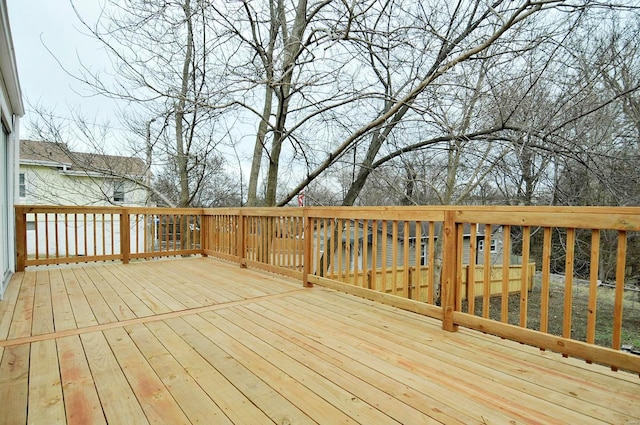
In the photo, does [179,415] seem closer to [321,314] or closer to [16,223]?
[321,314]

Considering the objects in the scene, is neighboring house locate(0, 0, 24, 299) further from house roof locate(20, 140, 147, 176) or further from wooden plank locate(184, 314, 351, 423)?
house roof locate(20, 140, 147, 176)

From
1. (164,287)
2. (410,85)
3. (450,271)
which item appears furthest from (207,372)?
(410,85)

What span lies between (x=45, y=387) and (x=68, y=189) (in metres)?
9.17

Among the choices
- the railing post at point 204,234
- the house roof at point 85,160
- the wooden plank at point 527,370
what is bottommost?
the wooden plank at point 527,370

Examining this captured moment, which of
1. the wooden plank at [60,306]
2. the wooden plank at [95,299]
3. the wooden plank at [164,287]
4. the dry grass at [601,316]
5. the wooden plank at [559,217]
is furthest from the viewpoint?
the dry grass at [601,316]

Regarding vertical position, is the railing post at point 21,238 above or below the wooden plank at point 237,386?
above

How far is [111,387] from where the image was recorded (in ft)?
5.43

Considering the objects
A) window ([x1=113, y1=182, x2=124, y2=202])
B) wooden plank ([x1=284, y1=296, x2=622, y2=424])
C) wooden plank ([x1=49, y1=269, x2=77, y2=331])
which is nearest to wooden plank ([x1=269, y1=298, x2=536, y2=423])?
wooden plank ([x1=284, y1=296, x2=622, y2=424])

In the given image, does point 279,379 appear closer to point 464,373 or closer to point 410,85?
point 464,373

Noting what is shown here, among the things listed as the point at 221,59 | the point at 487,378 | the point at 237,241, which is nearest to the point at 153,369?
the point at 487,378

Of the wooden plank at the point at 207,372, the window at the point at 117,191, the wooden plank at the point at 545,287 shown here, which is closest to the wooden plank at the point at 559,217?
the wooden plank at the point at 545,287

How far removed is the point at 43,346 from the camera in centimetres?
216

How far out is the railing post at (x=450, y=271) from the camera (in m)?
2.45

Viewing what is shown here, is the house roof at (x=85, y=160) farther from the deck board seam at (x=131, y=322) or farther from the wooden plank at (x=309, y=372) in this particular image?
the wooden plank at (x=309, y=372)
